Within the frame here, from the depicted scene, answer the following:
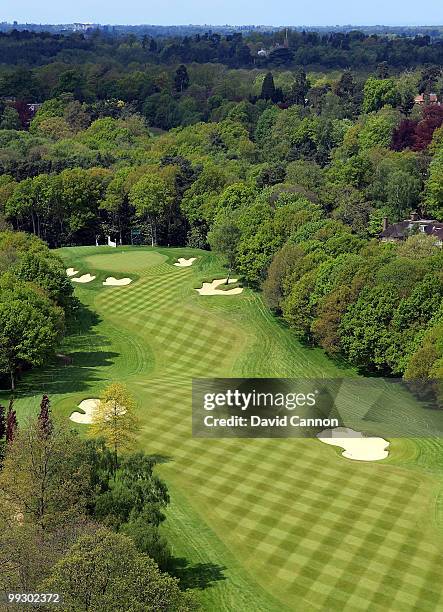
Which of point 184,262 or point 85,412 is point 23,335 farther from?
point 184,262

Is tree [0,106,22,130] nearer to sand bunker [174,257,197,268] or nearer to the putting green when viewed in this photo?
the putting green

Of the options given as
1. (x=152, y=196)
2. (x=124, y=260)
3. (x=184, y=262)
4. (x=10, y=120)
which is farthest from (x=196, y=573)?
(x=10, y=120)

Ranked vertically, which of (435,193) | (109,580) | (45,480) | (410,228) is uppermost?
(109,580)

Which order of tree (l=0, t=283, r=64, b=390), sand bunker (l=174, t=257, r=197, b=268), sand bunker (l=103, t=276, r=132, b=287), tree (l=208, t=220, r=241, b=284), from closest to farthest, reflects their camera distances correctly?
1. tree (l=0, t=283, r=64, b=390)
2. sand bunker (l=103, t=276, r=132, b=287)
3. tree (l=208, t=220, r=241, b=284)
4. sand bunker (l=174, t=257, r=197, b=268)

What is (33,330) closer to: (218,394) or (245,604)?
(218,394)

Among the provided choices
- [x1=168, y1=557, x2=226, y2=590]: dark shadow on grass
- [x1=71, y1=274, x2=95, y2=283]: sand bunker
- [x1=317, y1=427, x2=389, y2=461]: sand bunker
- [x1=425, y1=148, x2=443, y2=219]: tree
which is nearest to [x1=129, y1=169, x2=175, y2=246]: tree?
[x1=71, y1=274, x2=95, y2=283]: sand bunker

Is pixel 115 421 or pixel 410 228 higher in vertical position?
pixel 115 421
